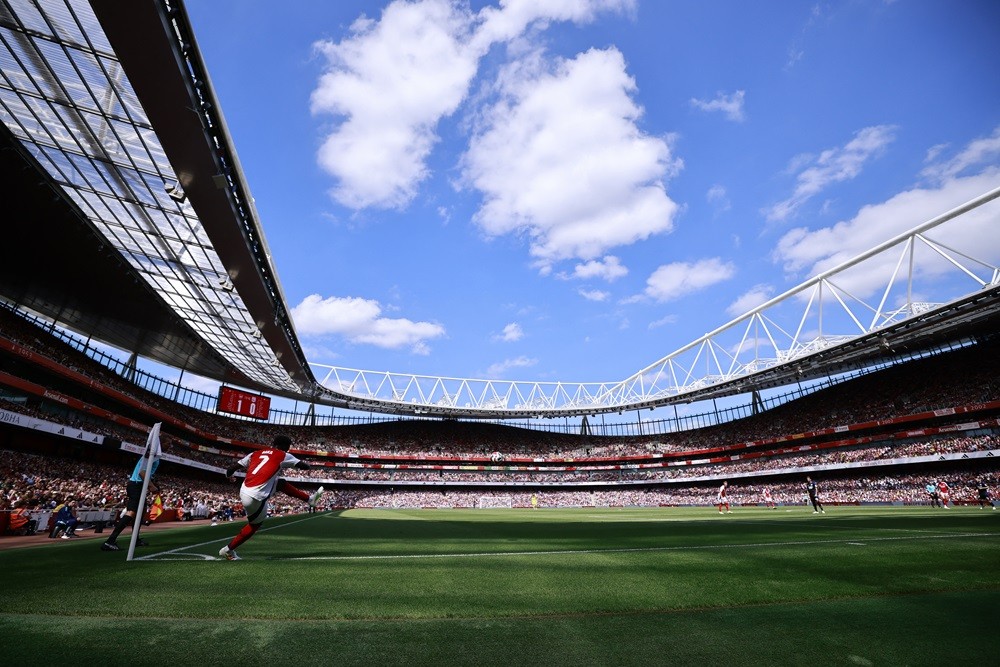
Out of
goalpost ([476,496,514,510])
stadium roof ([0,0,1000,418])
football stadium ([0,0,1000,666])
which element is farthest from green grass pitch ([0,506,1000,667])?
goalpost ([476,496,514,510])

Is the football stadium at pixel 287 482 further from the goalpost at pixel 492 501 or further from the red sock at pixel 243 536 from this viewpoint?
the goalpost at pixel 492 501

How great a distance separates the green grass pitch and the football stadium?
3 cm

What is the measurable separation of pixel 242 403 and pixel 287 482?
47.0 m

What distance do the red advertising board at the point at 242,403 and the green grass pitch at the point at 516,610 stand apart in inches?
1740

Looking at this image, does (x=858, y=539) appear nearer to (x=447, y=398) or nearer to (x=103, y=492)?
(x=103, y=492)

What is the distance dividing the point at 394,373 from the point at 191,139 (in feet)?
144

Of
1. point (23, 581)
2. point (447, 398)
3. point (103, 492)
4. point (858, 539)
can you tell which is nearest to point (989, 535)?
point (858, 539)

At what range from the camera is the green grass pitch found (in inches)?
107

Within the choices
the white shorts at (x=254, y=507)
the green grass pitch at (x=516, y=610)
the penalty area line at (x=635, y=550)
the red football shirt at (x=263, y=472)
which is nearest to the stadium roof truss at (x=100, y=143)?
the red football shirt at (x=263, y=472)

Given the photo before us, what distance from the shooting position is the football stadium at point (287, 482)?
10.3ft

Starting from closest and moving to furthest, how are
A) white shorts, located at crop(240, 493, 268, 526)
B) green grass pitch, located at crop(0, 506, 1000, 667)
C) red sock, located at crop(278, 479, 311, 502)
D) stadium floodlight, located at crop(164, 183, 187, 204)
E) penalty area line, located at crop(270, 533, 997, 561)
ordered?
green grass pitch, located at crop(0, 506, 1000, 667), red sock, located at crop(278, 479, 311, 502), white shorts, located at crop(240, 493, 268, 526), penalty area line, located at crop(270, 533, 997, 561), stadium floodlight, located at crop(164, 183, 187, 204)

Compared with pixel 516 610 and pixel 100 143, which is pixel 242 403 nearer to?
pixel 100 143

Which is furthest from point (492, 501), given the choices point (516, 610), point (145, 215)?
point (516, 610)

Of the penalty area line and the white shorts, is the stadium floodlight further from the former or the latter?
the penalty area line
